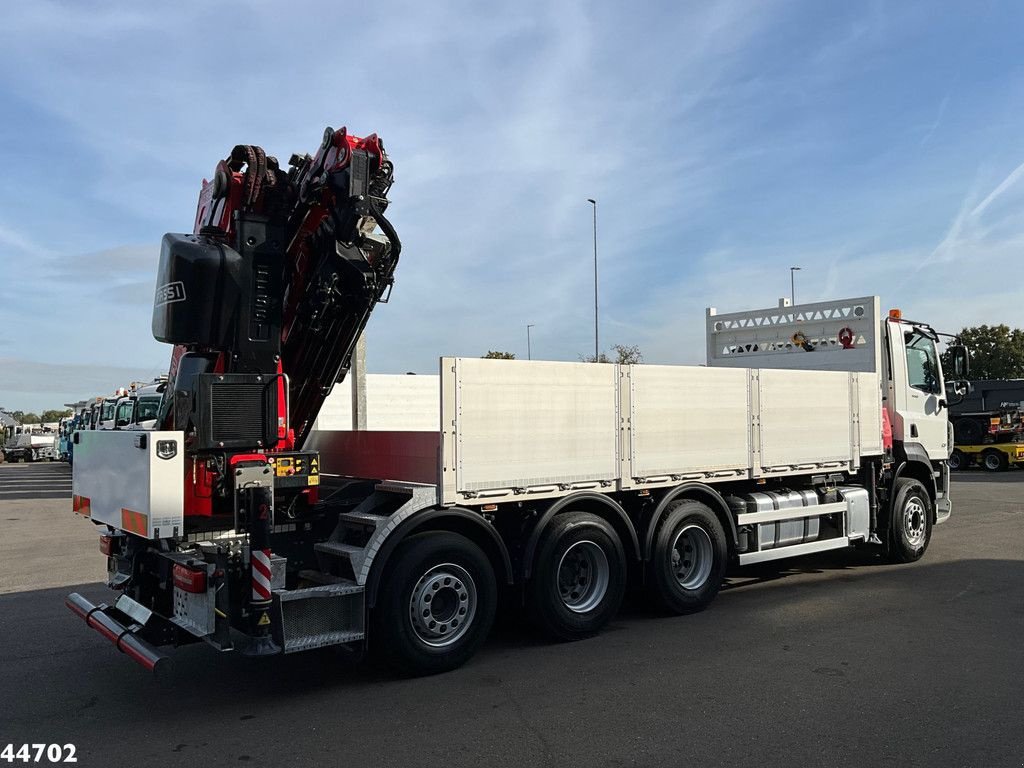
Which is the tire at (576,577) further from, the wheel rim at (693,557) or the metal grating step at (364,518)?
the metal grating step at (364,518)

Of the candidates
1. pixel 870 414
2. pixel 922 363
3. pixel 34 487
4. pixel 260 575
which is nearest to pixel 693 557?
pixel 870 414

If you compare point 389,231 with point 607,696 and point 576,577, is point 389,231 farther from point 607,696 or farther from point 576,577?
point 607,696

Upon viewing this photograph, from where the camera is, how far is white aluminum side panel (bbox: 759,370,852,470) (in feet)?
26.9

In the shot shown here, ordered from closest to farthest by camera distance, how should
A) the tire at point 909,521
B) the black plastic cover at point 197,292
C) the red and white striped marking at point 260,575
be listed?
the red and white striped marking at point 260,575
the black plastic cover at point 197,292
the tire at point 909,521

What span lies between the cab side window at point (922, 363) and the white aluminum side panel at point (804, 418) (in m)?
1.75

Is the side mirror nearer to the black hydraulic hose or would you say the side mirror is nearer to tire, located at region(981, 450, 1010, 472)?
the black hydraulic hose

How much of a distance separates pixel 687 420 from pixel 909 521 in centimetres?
439

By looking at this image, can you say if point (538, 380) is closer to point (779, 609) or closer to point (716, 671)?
point (716, 671)

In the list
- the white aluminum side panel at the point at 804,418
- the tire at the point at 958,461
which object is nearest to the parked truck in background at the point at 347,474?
the white aluminum side panel at the point at 804,418

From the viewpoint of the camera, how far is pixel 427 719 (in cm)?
495

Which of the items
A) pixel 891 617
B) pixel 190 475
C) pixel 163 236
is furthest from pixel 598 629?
pixel 163 236

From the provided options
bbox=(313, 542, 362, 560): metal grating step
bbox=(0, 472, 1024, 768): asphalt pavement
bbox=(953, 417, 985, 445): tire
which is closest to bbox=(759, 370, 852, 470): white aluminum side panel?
bbox=(0, 472, 1024, 768): asphalt pavement

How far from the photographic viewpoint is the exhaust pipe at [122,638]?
4.94m

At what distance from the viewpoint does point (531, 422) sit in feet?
20.4
